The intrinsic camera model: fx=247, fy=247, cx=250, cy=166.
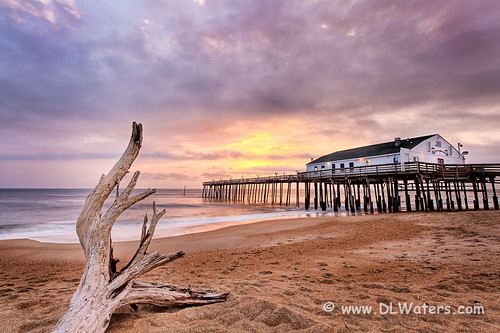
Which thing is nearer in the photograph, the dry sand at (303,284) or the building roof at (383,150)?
the dry sand at (303,284)

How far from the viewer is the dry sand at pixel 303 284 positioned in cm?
309

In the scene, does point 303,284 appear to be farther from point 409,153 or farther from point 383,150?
point 383,150

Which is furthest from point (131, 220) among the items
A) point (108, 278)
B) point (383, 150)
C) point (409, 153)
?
point (409, 153)

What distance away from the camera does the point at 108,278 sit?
127 inches

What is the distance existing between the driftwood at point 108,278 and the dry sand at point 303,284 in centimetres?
23

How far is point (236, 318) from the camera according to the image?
3.27 meters

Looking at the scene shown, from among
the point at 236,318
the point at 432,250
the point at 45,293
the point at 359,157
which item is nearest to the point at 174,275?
the point at 45,293

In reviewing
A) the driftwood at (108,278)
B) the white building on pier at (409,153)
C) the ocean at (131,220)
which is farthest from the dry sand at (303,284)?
the white building on pier at (409,153)

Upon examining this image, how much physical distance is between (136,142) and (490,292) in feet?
19.6

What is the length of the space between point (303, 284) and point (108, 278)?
3.31 m

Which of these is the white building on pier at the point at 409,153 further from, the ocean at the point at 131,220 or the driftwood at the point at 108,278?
the driftwood at the point at 108,278

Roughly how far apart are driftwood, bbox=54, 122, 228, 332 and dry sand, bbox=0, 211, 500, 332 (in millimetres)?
227

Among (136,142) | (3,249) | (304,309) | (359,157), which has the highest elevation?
(359,157)

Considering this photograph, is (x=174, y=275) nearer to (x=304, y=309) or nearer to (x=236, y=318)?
(x=236, y=318)
